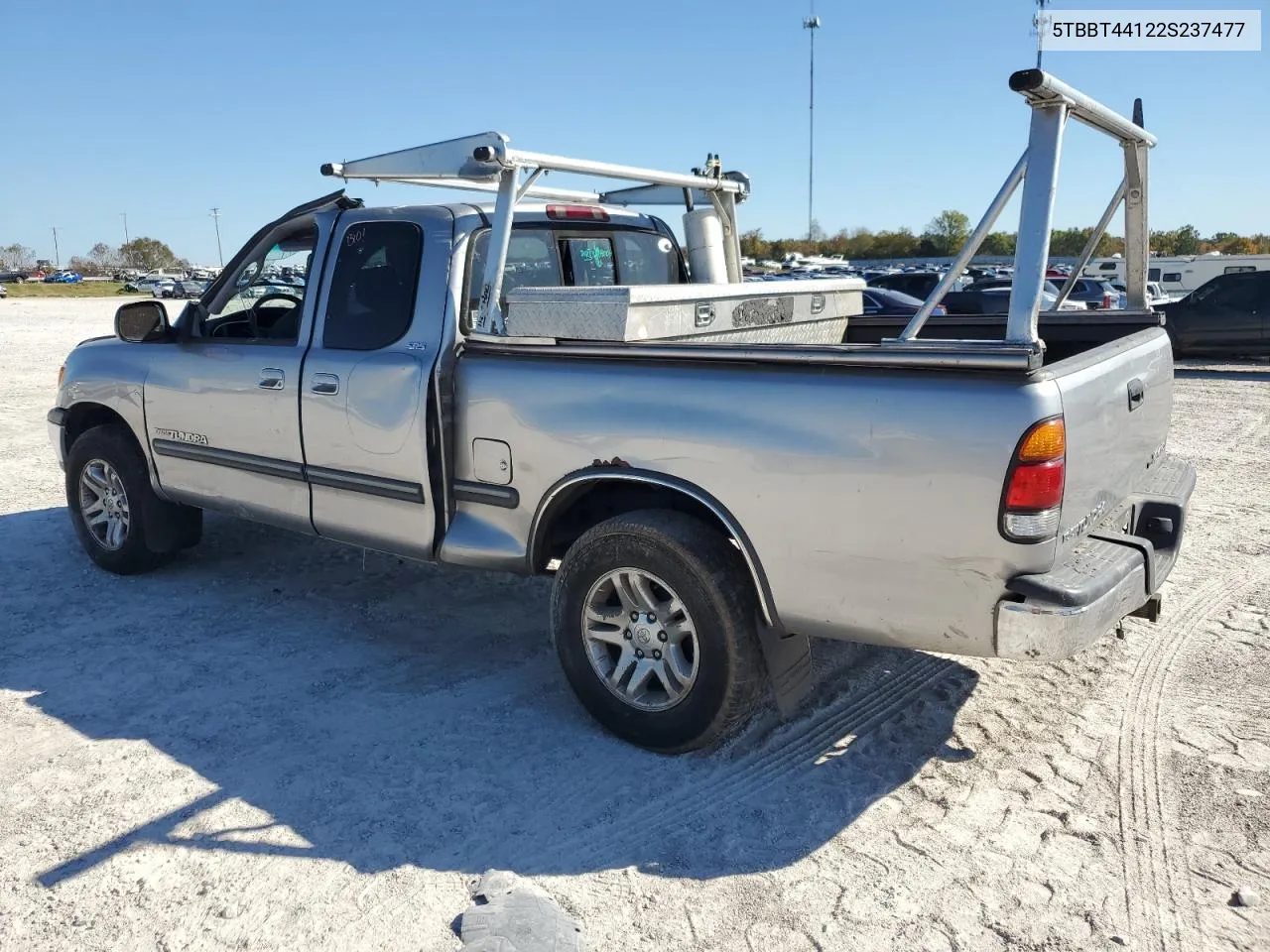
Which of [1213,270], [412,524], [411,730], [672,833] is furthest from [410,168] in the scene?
[1213,270]

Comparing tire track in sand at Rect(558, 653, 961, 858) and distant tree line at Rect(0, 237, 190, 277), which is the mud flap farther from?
distant tree line at Rect(0, 237, 190, 277)

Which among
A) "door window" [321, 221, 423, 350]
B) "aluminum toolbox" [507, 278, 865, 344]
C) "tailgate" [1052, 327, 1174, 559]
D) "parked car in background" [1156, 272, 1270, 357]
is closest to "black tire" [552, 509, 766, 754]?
"aluminum toolbox" [507, 278, 865, 344]

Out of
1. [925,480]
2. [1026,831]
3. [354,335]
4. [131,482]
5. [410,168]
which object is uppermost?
[410,168]

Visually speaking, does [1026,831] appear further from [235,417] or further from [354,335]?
[235,417]

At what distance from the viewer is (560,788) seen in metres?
3.57

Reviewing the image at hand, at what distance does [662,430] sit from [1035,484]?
1.24 m

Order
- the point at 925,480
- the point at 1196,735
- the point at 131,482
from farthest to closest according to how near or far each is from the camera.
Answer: the point at 131,482
the point at 1196,735
the point at 925,480

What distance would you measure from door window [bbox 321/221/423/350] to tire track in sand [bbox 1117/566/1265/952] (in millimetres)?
3270

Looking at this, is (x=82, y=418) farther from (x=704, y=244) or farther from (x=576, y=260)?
(x=704, y=244)

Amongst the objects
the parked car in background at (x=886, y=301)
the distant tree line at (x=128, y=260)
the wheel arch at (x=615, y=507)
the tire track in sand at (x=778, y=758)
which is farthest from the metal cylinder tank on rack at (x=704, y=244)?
the distant tree line at (x=128, y=260)

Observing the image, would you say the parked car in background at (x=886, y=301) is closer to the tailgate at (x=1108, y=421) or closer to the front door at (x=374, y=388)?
the tailgate at (x=1108, y=421)

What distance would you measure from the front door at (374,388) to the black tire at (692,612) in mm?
920

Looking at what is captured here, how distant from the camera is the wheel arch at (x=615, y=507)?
348 centimetres

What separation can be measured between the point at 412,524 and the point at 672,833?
1795mm
